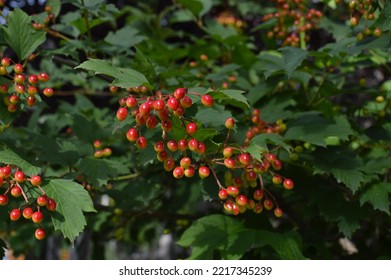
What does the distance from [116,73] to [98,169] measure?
0.64 meters

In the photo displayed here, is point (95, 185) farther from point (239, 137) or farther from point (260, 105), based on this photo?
point (260, 105)

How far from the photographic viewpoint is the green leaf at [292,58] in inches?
81.3

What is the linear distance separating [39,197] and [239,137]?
99 cm

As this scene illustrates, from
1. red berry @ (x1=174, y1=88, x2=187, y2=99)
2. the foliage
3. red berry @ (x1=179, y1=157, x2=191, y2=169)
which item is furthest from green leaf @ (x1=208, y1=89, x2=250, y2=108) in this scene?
red berry @ (x1=179, y1=157, x2=191, y2=169)

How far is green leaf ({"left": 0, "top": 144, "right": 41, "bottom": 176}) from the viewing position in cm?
172

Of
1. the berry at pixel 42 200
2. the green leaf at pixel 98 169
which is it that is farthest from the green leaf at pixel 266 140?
the berry at pixel 42 200

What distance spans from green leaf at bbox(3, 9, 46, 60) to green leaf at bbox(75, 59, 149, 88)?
483 millimetres

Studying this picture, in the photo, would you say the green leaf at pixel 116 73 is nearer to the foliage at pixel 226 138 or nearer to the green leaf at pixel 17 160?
the foliage at pixel 226 138

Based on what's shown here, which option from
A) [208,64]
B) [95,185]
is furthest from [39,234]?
[208,64]

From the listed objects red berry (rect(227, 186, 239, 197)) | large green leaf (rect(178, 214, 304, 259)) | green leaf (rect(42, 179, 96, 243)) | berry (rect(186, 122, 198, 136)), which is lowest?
large green leaf (rect(178, 214, 304, 259))

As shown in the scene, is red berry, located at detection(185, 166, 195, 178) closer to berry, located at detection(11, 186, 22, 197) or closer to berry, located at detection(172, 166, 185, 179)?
berry, located at detection(172, 166, 185, 179)

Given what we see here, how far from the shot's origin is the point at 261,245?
2146mm

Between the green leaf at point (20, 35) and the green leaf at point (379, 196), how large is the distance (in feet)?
5.09

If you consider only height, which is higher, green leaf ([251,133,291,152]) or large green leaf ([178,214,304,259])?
green leaf ([251,133,291,152])
